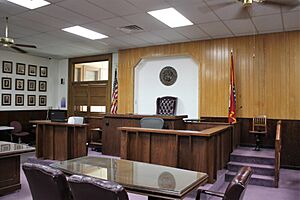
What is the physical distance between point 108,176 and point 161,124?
10.0 ft

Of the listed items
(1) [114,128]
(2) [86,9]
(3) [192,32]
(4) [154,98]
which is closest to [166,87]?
(4) [154,98]

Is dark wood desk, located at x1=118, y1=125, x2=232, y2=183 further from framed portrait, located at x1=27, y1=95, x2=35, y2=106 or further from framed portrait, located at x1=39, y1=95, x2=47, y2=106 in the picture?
framed portrait, located at x1=39, y1=95, x2=47, y2=106

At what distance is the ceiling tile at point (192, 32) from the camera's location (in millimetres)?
6227

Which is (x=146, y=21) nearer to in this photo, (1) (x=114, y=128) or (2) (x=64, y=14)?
(2) (x=64, y=14)

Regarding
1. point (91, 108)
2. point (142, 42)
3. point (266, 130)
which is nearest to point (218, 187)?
point (266, 130)

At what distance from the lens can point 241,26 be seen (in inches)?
237

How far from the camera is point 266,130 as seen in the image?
6234mm

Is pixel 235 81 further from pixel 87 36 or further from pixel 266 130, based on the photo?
pixel 87 36

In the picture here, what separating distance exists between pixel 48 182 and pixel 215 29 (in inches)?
216

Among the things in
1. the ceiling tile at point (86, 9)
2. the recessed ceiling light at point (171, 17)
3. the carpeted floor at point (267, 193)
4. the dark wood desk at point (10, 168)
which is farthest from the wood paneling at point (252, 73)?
the dark wood desk at point (10, 168)

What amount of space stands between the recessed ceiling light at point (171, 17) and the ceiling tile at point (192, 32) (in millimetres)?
292

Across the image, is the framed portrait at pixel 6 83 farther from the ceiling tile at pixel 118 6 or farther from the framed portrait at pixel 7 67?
the ceiling tile at pixel 118 6

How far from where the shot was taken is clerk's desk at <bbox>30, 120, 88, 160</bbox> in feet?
18.4

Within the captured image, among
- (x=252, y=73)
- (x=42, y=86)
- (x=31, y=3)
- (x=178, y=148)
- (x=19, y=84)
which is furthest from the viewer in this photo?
(x=42, y=86)
